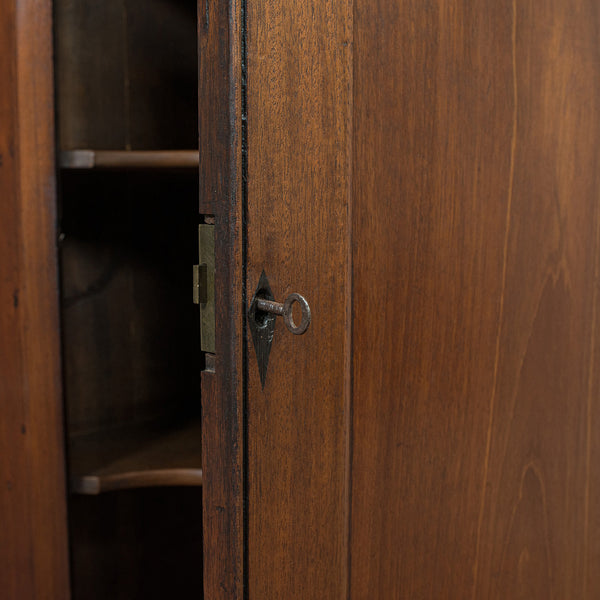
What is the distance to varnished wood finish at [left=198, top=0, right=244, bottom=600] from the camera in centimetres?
56

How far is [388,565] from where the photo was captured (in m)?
0.62

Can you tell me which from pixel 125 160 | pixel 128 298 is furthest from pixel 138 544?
pixel 125 160

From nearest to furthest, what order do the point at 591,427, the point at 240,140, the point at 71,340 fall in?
the point at 240,140 → the point at 591,427 → the point at 71,340

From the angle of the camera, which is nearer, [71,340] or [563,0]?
[563,0]

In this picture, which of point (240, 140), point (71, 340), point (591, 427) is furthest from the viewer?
point (71, 340)

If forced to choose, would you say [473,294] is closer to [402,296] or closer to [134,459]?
[402,296]

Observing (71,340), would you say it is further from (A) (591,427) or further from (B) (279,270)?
(A) (591,427)

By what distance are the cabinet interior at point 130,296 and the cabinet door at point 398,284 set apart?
44 cm

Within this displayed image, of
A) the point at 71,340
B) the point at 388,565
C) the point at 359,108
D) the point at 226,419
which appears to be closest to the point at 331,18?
the point at 359,108

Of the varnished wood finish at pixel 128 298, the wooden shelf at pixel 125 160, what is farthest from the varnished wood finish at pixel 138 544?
the wooden shelf at pixel 125 160

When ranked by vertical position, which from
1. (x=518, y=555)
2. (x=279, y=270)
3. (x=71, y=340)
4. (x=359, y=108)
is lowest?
(x=518, y=555)

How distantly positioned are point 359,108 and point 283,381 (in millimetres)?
214

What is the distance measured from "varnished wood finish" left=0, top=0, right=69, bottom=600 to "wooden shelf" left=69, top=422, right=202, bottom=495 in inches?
2.4

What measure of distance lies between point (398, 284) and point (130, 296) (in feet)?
2.19
